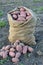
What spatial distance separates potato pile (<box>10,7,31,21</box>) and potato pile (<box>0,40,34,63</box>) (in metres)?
0.46

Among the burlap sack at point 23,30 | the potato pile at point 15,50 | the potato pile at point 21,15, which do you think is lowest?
the potato pile at point 15,50

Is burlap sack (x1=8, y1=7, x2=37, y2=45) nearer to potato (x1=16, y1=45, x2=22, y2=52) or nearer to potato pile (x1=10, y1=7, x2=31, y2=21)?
potato pile (x1=10, y1=7, x2=31, y2=21)

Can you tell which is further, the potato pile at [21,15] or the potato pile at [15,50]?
the potato pile at [21,15]

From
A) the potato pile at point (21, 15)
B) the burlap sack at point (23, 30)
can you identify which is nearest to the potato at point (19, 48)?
the burlap sack at point (23, 30)

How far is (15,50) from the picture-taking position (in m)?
4.98

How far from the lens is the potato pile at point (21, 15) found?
16.5 feet

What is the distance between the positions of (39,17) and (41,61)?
6.12ft

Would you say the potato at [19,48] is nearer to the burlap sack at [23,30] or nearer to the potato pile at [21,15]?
the burlap sack at [23,30]

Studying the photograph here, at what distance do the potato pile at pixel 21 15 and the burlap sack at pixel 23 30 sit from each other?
75 mm

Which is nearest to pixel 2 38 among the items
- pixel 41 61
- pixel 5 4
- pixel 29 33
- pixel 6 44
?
pixel 6 44

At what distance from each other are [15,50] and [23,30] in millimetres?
399

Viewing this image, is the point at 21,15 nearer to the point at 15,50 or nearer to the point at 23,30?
the point at 23,30

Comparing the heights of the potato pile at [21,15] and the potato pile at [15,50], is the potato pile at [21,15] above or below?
above

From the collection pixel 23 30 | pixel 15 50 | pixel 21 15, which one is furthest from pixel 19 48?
pixel 21 15
